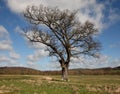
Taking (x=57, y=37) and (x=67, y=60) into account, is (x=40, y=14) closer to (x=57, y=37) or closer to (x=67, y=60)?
(x=57, y=37)

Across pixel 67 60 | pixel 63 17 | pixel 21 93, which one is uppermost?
pixel 63 17

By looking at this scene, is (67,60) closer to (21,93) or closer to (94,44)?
(94,44)

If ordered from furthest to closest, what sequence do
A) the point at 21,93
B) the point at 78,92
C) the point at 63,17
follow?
1. the point at 63,17
2. the point at 78,92
3. the point at 21,93

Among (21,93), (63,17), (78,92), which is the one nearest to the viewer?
(21,93)

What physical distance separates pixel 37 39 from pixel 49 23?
13.7 feet

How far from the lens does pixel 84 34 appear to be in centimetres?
6506

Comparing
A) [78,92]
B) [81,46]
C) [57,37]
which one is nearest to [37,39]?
[57,37]

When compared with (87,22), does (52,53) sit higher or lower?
lower

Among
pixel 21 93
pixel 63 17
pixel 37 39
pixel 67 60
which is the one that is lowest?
pixel 21 93

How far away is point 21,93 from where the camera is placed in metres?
31.4

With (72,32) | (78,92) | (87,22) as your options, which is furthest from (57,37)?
(78,92)

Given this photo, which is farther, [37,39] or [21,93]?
[37,39]

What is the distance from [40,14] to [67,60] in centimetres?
1126

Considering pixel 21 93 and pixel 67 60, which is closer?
pixel 21 93
